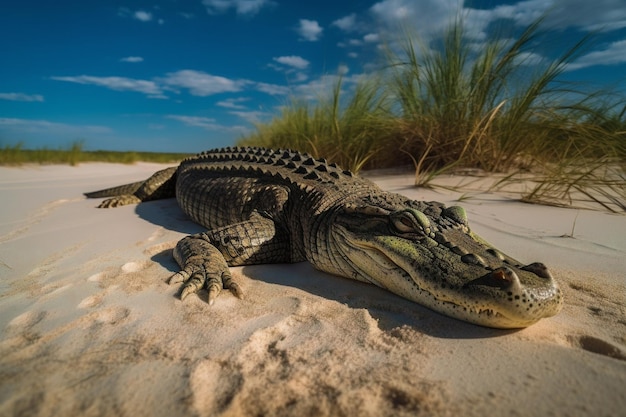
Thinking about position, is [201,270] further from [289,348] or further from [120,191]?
[120,191]

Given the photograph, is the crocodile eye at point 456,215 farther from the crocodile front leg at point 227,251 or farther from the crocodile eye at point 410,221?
the crocodile front leg at point 227,251

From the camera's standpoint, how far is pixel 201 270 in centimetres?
238

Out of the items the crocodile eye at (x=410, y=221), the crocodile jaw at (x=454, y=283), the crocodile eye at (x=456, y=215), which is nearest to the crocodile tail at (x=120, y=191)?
the crocodile jaw at (x=454, y=283)

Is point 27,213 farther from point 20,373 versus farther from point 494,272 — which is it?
point 494,272

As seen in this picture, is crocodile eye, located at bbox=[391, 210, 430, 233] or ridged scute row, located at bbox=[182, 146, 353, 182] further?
ridged scute row, located at bbox=[182, 146, 353, 182]

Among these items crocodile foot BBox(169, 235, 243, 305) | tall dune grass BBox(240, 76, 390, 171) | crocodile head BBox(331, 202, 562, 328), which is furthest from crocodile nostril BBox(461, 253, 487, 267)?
tall dune grass BBox(240, 76, 390, 171)

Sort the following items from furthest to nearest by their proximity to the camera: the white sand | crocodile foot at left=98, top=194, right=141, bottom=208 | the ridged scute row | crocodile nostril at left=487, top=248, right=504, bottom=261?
crocodile foot at left=98, top=194, right=141, bottom=208 → the ridged scute row → crocodile nostril at left=487, top=248, right=504, bottom=261 → the white sand

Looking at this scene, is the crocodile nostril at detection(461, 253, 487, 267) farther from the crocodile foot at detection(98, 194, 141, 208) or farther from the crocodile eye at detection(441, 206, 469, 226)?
the crocodile foot at detection(98, 194, 141, 208)

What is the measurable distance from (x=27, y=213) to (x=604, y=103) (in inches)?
333

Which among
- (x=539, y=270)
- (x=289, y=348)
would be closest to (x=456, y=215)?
(x=539, y=270)

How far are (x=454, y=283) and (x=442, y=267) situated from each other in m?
0.12

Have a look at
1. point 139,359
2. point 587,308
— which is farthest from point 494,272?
point 139,359

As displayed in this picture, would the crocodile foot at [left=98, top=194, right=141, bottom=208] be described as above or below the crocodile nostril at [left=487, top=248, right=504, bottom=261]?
below

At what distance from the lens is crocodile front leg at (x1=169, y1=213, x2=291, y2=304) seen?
2324mm
